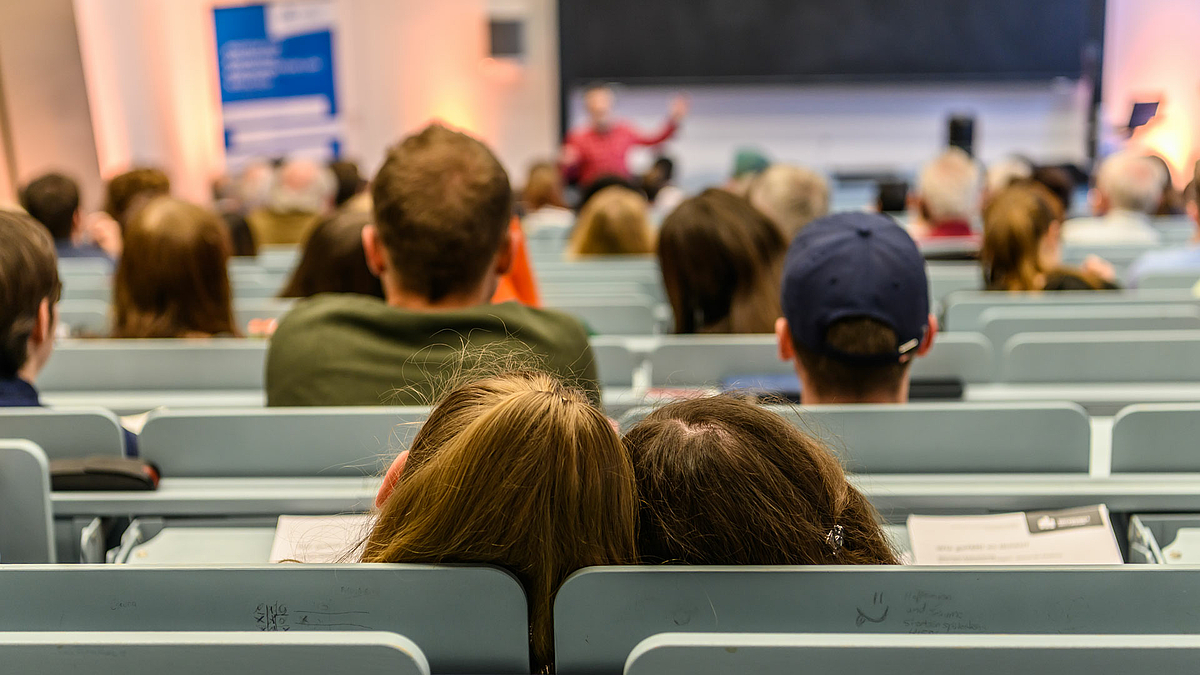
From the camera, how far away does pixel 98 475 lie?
155cm

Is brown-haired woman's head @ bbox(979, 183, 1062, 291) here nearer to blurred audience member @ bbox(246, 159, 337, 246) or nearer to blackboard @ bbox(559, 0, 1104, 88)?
blurred audience member @ bbox(246, 159, 337, 246)

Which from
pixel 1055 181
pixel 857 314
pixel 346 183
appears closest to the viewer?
pixel 857 314

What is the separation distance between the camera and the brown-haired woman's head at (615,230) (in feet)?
14.1

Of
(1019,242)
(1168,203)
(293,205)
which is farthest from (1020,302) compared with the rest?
(1168,203)

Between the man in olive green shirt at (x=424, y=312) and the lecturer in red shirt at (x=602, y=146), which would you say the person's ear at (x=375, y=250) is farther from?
the lecturer in red shirt at (x=602, y=146)

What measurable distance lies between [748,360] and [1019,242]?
1329 mm

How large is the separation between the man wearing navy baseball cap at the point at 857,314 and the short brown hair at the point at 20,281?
51.1 inches

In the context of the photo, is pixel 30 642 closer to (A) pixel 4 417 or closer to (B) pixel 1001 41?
(A) pixel 4 417

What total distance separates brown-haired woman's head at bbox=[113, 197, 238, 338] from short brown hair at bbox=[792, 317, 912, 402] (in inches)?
61.7

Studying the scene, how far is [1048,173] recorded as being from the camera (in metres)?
5.27

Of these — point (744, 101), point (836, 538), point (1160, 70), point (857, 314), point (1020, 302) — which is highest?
point (1160, 70)

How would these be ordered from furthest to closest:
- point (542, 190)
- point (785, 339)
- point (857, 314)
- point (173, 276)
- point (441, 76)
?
point (441, 76), point (542, 190), point (173, 276), point (785, 339), point (857, 314)

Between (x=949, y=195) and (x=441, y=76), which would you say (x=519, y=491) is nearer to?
(x=949, y=195)

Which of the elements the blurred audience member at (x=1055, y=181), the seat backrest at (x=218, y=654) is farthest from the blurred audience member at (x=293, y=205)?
the seat backrest at (x=218, y=654)
